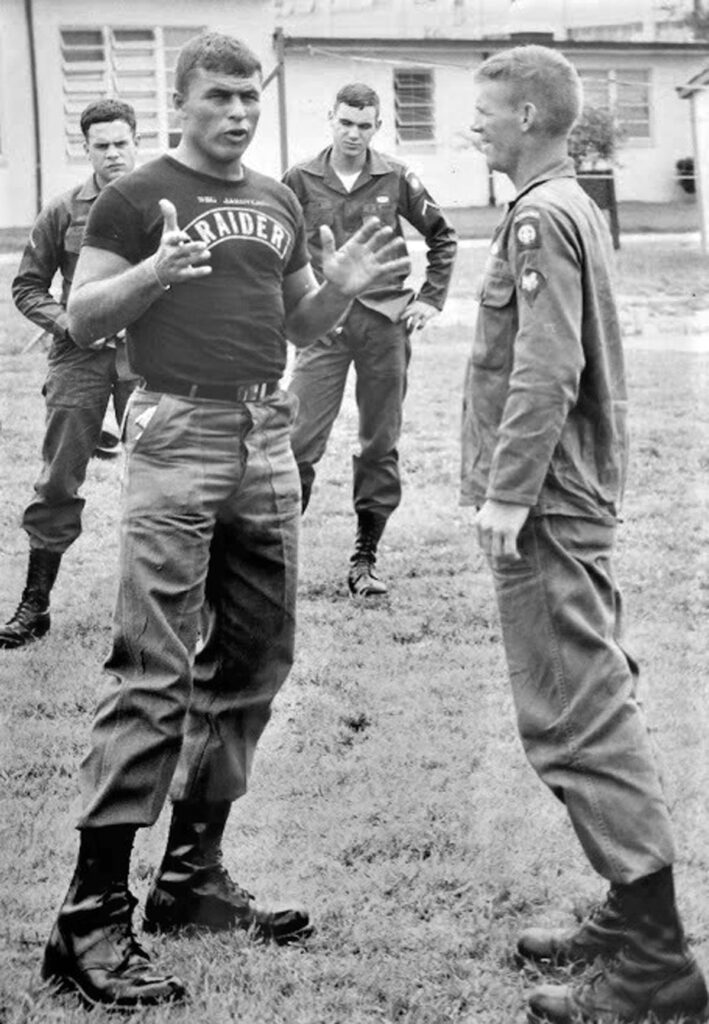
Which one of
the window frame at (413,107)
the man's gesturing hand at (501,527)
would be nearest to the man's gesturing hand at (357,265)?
the man's gesturing hand at (501,527)

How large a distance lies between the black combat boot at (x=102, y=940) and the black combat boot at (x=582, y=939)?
2.75ft

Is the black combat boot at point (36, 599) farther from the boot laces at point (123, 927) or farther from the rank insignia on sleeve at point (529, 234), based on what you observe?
the rank insignia on sleeve at point (529, 234)

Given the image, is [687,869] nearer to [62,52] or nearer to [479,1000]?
[479,1000]

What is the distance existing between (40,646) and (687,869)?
323 centimetres

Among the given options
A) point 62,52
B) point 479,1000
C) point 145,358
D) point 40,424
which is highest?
point 62,52

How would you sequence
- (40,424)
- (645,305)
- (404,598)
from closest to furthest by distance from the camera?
1. (404,598)
2. (40,424)
3. (645,305)

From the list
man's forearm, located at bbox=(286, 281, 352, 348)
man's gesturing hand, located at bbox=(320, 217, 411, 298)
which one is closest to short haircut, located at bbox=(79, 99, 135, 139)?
man's forearm, located at bbox=(286, 281, 352, 348)

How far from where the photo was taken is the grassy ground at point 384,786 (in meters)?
3.64

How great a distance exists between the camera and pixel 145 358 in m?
3.81

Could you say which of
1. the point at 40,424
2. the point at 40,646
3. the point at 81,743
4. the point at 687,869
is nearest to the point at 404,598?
the point at 40,646

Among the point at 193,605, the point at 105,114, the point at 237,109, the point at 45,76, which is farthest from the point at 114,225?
the point at 45,76

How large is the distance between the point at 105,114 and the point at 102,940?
4.07 m

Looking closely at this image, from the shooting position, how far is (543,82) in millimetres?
3521

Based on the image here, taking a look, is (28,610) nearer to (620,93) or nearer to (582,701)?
(582,701)
